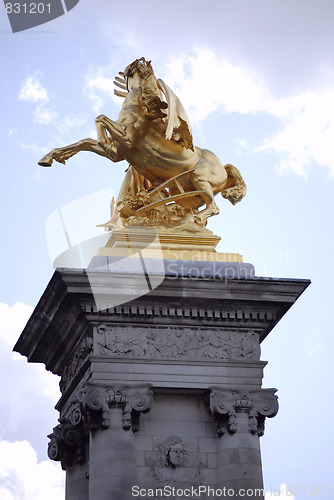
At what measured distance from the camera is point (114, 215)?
2073 centimetres

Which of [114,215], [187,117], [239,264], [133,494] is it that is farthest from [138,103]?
[133,494]

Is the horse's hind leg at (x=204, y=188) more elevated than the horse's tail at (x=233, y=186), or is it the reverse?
the horse's tail at (x=233, y=186)

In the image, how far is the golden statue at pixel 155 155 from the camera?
19812 mm

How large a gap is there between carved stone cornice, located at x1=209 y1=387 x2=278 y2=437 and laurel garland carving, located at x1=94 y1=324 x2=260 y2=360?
0.67 metres

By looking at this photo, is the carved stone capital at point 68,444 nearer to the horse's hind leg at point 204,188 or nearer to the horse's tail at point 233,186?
the horse's hind leg at point 204,188

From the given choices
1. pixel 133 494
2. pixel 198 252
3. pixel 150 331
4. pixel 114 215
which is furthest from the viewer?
pixel 114 215

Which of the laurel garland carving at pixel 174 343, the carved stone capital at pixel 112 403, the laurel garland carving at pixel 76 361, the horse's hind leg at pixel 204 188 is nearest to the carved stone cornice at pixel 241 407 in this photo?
the laurel garland carving at pixel 174 343

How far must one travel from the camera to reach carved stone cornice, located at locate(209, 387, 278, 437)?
1769 cm

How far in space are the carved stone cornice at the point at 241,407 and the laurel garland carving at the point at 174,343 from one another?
672 millimetres

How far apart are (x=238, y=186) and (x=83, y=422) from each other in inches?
242

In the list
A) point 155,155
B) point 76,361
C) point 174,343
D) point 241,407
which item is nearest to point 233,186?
point 155,155

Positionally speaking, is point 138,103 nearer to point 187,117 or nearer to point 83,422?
point 187,117

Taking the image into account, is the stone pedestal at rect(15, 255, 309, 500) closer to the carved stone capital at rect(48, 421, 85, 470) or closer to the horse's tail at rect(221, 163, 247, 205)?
the carved stone capital at rect(48, 421, 85, 470)

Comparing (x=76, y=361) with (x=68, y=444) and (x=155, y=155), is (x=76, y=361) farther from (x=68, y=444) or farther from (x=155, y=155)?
(x=155, y=155)
